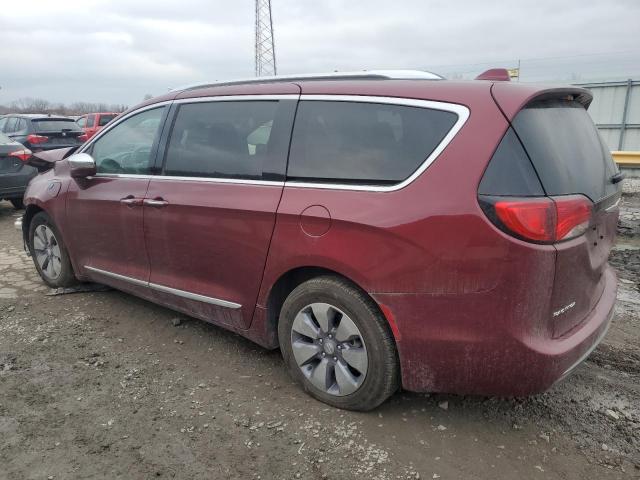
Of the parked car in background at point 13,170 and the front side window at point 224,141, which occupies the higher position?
A: the front side window at point 224,141

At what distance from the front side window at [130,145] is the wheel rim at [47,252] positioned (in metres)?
1.00

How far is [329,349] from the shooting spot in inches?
109

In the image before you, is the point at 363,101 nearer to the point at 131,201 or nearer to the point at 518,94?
the point at 518,94

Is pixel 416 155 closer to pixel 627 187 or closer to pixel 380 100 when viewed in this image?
pixel 380 100

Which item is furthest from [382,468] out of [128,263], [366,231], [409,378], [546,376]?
[128,263]

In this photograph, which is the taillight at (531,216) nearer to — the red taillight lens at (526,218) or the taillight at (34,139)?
the red taillight lens at (526,218)

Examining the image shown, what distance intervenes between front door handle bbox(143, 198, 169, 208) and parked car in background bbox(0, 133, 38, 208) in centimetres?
612

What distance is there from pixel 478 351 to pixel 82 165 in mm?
3197

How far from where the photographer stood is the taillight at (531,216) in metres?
2.19

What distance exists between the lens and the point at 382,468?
7.86 feet

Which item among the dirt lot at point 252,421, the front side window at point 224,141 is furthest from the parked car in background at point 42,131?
the front side window at point 224,141

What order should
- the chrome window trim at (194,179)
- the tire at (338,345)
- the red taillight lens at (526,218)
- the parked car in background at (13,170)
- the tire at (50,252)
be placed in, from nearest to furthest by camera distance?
the red taillight lens at (526,218) < the tire at (338,345) < the chrome window trim at (194,179) < the tire at (50,252) < the parked car in background at (13,170)

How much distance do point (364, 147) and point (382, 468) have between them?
5.04 feet

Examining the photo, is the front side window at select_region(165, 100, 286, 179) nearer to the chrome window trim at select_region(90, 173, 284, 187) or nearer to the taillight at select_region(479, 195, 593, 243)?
the chrome window trim at select_region(90, 173, 284, 187)
